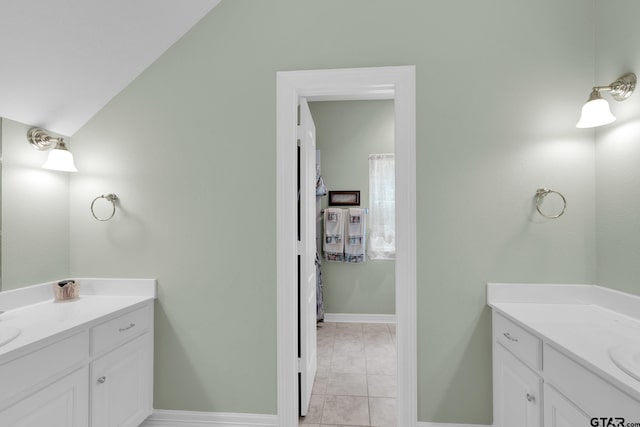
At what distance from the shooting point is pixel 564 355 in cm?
113

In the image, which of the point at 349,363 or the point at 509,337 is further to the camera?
the point at 349,363

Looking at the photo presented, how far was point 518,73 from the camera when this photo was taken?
1.71m

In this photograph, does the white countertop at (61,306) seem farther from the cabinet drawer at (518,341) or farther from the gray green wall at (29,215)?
the cabinet drawer at (518,341)

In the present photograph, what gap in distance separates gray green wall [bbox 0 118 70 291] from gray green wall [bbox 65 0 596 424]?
8 cm

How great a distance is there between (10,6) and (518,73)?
2.50 metres

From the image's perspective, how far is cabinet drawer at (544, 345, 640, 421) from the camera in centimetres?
88

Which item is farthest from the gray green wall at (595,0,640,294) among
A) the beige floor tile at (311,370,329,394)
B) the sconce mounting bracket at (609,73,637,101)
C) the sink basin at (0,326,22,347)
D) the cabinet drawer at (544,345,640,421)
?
the sink basin at (0,326,22,347)

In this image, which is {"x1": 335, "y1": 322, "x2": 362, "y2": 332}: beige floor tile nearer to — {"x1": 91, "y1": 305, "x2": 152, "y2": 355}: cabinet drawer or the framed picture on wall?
the framed picture on wall

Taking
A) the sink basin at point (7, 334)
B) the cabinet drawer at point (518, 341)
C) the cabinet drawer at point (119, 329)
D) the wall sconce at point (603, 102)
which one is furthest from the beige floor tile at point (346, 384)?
the wall sconce at point (603, 102)

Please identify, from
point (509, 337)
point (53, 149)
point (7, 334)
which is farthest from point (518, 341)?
point (53, 149)

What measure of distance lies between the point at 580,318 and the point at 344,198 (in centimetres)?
257

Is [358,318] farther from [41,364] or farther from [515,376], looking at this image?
[41,364]

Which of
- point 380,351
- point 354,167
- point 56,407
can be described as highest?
point 354,167

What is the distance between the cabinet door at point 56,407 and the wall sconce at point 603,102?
2.69 meters
